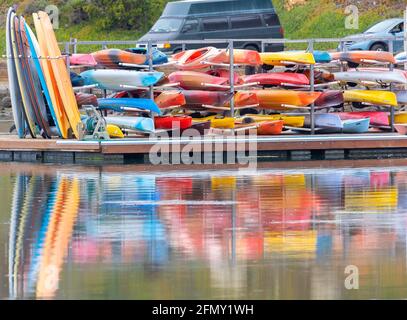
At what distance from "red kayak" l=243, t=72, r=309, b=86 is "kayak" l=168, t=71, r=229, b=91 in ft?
2.41

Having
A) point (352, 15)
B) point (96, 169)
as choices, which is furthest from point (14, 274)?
point (352, 15)

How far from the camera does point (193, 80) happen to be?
2478 centimetres

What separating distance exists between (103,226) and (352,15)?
1356 inches

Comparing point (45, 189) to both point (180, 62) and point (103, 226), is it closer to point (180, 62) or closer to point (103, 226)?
point (103, 226)

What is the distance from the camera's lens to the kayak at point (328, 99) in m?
25.0

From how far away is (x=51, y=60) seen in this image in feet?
78.2

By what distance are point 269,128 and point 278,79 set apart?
97 cm

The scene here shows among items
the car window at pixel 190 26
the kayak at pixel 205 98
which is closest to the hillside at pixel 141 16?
the car window at pixel 190 26

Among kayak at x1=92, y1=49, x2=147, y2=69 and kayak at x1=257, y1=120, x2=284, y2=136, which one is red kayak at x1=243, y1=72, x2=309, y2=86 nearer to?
kayak at x1=257, y1=120, x2=284, y2=136

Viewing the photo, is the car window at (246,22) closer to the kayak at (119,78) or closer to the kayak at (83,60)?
the kayak at (83,60)

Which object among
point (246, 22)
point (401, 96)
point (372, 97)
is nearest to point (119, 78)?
point (372, 97)

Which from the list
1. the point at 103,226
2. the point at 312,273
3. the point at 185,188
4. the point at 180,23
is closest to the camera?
the point at 312,273

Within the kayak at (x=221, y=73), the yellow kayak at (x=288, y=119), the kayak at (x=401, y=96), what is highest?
the kayak at (x=221, y=73)

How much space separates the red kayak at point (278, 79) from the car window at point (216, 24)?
18251 millimetres
